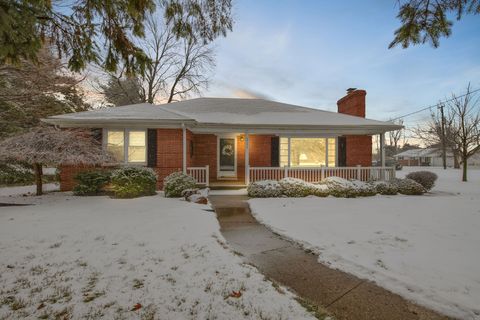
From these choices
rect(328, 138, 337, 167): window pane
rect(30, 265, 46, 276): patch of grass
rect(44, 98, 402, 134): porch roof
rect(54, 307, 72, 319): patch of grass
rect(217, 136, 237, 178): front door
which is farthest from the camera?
rect(217, 136, 237, 178): front door

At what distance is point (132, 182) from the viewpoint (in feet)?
29.3

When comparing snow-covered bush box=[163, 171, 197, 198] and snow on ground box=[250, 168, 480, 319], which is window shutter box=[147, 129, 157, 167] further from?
snow on ground box=[250, 168, 480, 319]

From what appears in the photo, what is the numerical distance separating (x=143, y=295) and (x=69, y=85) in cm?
1396

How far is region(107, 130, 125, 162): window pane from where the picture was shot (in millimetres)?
10984

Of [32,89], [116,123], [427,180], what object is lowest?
[427,180]

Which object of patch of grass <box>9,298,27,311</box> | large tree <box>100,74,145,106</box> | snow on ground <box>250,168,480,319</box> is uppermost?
large tree <box>100,74,145,106</box>

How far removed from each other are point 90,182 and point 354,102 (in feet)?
49.6

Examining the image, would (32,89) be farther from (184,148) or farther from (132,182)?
(184,148)

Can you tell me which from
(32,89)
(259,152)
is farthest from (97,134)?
(259,152)

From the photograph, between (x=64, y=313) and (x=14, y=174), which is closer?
(x=64, y=313)

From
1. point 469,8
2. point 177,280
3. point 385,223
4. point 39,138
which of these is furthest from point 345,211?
point 39,138

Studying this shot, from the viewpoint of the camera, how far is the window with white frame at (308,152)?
13.4m

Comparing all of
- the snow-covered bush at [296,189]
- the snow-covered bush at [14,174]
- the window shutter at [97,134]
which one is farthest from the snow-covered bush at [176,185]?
the snow-covered bush at [14,174]

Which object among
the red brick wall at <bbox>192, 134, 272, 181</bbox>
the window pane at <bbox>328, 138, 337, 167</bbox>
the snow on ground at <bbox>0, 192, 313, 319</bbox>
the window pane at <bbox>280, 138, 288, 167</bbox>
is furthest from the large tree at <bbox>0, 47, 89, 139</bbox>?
the window pane at <bbox>328, 138, 337, 167</bbox>
